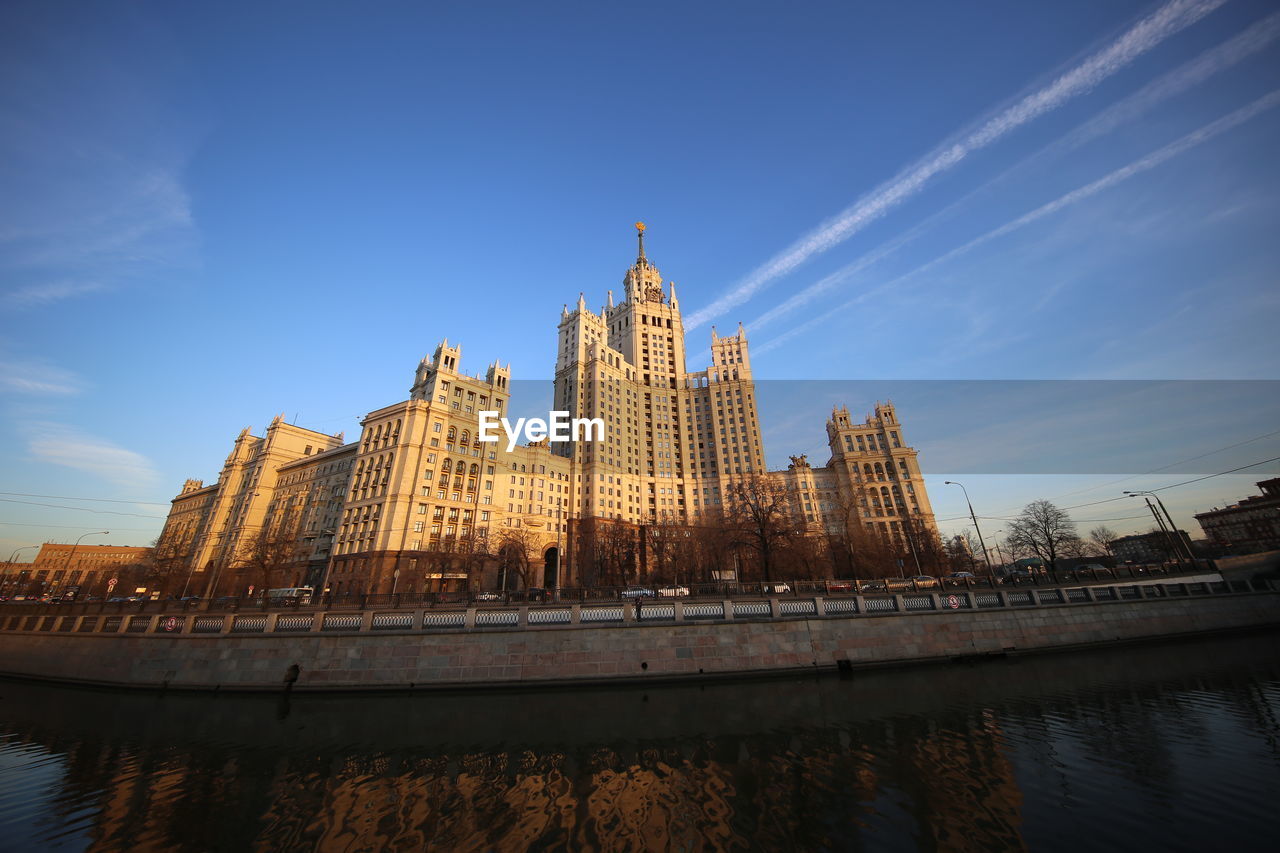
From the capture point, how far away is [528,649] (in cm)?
2148

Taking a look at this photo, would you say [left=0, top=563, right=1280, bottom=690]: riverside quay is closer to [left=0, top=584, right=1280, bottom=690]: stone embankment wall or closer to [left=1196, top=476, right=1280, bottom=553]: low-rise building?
[left=0, top=584, right=1280, bottom=690]: stone embankment wall

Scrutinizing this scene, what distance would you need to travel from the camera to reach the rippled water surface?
333 inches

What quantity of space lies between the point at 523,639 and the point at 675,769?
1201cm

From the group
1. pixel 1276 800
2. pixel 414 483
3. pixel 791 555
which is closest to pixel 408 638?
pixel 1276 800

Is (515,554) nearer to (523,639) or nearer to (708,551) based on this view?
(708,551)

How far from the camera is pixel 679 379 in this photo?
127 m

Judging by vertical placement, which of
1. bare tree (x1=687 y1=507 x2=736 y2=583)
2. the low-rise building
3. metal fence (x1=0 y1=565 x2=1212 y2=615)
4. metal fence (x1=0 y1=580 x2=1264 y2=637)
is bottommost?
metal fence (x1=0 y1=580 x2=1264 y2=637)

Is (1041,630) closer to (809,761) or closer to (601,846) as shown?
(809,761)

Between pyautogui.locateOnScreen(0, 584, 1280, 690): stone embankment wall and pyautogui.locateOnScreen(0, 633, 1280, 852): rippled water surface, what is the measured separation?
1.55 m

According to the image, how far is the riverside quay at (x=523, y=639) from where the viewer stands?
21.4 m

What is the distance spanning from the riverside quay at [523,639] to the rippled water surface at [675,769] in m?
1.72

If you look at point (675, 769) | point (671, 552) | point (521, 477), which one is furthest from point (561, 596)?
point (521, 477)

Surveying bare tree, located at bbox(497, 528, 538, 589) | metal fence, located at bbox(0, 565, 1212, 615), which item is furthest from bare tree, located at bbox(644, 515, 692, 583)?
metal fence, located at bbox(0, 565, 1212, 615)

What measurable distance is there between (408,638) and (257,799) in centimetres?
1144
